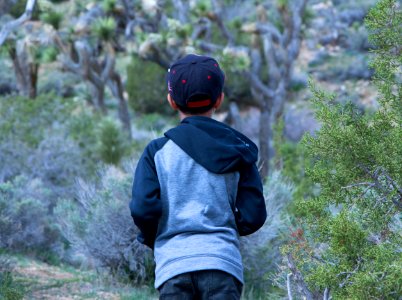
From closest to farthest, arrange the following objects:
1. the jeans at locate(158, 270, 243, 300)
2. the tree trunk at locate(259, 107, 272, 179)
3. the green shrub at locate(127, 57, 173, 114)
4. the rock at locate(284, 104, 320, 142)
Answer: the jeans at locate(158, 270, 243, 300), the tree trunk at locate(259, 107, 272, 179), the rock at locate(284, 104, 320, 142), the green shrub at locate(127, 57, 173, 114)

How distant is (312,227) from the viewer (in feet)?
12.6

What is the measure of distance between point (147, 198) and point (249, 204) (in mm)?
413

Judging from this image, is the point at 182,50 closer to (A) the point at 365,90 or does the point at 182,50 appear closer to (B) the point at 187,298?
(A) the point at 365,90

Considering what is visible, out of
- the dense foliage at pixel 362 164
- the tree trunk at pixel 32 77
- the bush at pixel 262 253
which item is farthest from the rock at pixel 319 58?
the dense foliage at pixel 362 164

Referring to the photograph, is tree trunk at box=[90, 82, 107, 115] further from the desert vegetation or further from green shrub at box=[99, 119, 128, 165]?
green shrub at box=[99, 119, 128, 165]

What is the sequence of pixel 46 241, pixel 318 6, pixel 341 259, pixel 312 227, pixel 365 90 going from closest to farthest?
1. pixel 341 259
2. pixel 312 227
3. pixel 46 241
4. pixel 365 90
5. pixel 318 6

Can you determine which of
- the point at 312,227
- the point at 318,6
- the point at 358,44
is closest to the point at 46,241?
the point at 312,227

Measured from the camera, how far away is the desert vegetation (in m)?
3.75

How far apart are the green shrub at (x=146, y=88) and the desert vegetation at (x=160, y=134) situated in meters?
2.34

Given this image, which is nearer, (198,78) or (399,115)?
(198,78)

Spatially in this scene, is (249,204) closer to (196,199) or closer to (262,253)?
(196,199)

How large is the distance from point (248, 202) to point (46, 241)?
587 centimetres

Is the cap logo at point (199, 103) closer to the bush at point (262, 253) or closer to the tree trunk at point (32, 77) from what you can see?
the bush at point (262, 253)

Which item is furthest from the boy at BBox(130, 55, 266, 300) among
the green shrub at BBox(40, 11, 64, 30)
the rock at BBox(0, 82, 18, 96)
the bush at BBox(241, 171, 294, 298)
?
the rock at BBox(0, 82, 18, 96)
